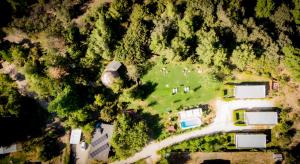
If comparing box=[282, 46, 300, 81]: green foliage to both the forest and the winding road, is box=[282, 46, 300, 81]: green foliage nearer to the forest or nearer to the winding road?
the forest

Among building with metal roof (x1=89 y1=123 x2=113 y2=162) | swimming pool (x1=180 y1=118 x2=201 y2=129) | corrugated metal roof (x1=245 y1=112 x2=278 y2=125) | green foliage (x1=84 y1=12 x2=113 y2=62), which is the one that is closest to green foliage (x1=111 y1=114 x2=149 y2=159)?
building with metal roof (x1=89 y1=123 x2=113 y2=162)

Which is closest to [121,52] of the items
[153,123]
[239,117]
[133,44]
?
[133,44]

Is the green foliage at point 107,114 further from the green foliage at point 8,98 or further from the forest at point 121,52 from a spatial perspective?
the green foliage at point 8,98

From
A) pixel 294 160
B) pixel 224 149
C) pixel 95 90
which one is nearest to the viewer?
pixel 294 160

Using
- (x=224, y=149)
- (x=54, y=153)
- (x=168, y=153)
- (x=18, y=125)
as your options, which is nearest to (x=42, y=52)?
(x=18, y=125)

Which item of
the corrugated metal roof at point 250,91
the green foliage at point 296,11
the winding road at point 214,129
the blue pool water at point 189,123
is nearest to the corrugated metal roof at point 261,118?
the winding road at point 214,129

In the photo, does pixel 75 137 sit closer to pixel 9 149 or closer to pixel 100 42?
pixel 9 149

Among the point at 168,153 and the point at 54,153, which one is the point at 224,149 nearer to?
the point at 168,153
